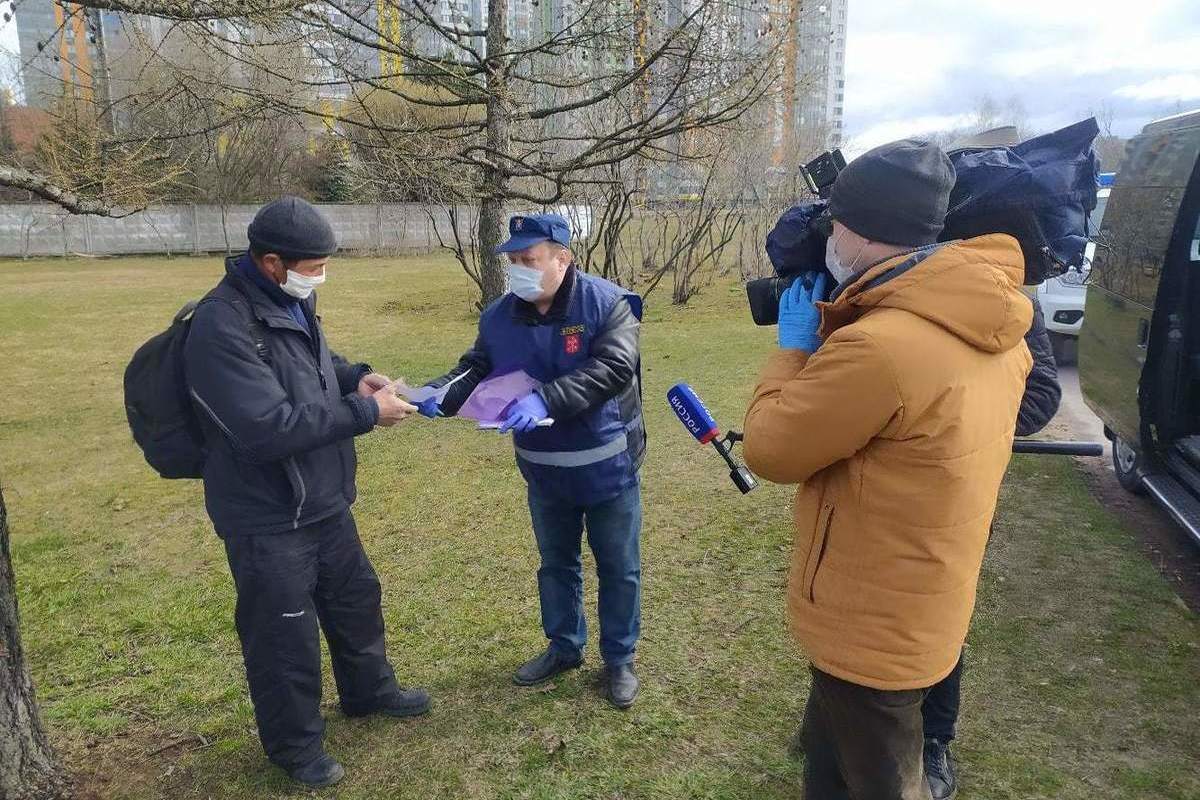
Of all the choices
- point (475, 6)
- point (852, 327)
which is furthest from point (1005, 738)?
point (475, 6)

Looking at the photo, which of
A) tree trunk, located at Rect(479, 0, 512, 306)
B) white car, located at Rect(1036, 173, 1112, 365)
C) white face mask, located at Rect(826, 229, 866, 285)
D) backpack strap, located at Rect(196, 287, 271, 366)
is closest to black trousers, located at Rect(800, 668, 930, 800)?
white face mask, located at Rect(826, 229, 866, 285)

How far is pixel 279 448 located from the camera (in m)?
2.49

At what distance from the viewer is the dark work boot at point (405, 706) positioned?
10.2 feet

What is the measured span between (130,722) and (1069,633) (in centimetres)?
387

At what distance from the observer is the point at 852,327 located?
5.40ft

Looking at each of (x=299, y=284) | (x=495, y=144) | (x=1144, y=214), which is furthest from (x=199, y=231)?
(x=1144, y=214)

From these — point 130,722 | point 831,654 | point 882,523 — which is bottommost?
point 130,722

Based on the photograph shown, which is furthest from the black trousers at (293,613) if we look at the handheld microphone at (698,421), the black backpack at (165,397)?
the handheld microphone at (698,421)

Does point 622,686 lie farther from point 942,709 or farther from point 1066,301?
point 1066,301

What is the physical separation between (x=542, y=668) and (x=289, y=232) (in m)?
1.93

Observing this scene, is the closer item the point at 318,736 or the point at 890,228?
the point at 890,228

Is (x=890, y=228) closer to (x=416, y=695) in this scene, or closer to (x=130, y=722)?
(x=416, y=695)

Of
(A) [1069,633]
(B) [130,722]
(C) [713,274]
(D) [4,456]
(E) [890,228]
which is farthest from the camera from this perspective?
(C) [713,274]

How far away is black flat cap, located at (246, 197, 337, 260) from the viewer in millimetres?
2586
